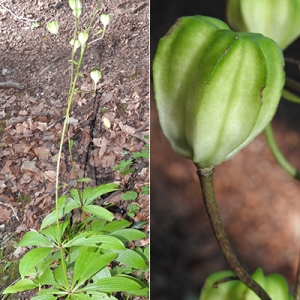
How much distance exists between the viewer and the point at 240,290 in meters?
0.44

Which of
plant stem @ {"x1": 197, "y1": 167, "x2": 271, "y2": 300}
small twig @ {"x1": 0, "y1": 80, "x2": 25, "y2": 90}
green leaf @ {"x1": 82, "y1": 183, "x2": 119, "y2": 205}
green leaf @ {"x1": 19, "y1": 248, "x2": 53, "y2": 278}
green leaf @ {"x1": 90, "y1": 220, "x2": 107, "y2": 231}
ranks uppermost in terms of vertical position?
plant stem @ {"x1": 197, "y1": 167, "x2": 271, "y2": 300}

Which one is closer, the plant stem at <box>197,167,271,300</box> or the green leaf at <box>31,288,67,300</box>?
the plant stem at <box>197,167,271,300</box>

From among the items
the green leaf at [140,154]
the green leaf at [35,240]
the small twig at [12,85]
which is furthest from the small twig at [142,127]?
the green leaf at [35,240]

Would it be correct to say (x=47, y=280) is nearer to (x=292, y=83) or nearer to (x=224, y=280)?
(x=224, y=280)

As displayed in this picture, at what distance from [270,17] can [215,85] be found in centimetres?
9

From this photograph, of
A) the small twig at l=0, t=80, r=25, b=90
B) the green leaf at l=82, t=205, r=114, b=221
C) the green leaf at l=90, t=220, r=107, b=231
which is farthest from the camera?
the small twig at l=0, t=80, r=25, b=90

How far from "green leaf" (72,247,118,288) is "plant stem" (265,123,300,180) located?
0.64m

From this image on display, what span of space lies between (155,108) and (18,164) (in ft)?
4.71

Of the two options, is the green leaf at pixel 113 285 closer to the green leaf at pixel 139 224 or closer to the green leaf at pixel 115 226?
the green leaf at pixel 115 226

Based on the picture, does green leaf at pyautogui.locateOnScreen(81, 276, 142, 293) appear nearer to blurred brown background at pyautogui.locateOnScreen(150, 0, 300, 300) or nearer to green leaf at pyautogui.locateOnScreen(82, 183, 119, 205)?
green leaf at pyautogui.locateOnScreen(82, 183, 119, 205)

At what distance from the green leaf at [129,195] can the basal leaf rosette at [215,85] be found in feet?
→ 3.87

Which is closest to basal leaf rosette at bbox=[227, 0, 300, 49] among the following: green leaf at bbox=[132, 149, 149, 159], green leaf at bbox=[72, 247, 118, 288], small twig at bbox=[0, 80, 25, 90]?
green leaf at bbox=[72, 247, 118, 288]

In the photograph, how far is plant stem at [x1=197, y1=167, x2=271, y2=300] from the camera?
432mm

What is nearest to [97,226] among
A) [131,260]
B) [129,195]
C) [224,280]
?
[131,260]
